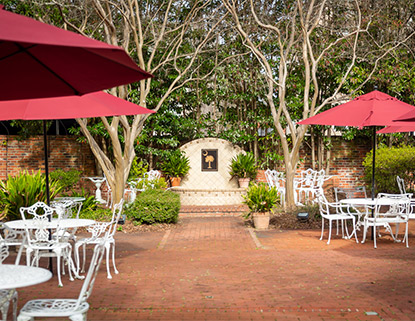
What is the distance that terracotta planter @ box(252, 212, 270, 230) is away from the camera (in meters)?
10.7

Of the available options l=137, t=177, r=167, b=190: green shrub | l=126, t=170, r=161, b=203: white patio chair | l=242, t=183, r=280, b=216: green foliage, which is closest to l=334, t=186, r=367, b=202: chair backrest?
l=242, t=183, r=280, b=216: green foliage

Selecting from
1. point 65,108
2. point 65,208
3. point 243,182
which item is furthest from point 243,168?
point 65,108

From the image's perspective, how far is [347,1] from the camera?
46.5ft

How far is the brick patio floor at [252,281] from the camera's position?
5.11 meters

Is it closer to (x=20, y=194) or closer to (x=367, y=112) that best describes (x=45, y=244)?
(x=20, y=194)

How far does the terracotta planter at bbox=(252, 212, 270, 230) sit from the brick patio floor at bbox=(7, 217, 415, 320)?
992 millimetres

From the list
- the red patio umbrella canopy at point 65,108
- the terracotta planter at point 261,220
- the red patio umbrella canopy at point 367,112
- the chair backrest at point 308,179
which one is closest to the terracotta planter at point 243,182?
the chair backrest at point 308,179

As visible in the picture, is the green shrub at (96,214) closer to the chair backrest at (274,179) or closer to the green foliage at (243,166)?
the chair backrest at (274,179)

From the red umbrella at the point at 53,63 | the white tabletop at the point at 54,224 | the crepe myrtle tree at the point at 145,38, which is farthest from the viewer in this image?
the crepe myrtle tree at the point at 145,38

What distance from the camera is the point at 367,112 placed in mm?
8734

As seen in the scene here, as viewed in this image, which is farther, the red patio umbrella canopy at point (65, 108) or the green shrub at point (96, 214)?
the green shrub at point (96, 214)

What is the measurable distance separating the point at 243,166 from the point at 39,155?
21.6 ft

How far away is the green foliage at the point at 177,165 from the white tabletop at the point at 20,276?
39.1 ft

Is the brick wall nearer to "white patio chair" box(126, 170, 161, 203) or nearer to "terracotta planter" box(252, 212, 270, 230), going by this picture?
"white patio chair" box(126, 170, 161, 203)
